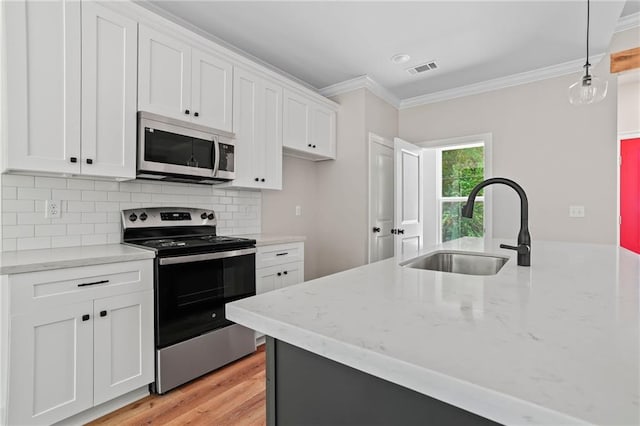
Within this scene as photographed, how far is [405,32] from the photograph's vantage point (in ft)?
8.93

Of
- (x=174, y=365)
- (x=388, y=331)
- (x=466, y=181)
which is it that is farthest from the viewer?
(x=466, y=181)

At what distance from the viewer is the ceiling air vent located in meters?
3.32

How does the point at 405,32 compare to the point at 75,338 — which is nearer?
the point at 75,338

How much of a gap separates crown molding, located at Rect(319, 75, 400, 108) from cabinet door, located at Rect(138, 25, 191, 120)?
6.22 feet

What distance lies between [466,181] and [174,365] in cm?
487

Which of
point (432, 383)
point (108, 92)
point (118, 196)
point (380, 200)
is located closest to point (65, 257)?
point (118, 196)

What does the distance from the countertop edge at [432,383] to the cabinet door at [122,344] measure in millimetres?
1536

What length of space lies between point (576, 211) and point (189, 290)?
3.63 metres

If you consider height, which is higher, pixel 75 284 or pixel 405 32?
pixel 405 32

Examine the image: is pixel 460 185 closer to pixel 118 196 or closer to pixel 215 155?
pixel 215 155

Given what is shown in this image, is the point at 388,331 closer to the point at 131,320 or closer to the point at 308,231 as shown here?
the point at 131,320

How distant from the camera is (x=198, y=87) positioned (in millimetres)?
2410

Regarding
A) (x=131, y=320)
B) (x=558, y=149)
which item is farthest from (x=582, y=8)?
(x=131, y=320)

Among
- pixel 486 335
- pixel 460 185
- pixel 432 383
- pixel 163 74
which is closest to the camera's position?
pixel 432 383
